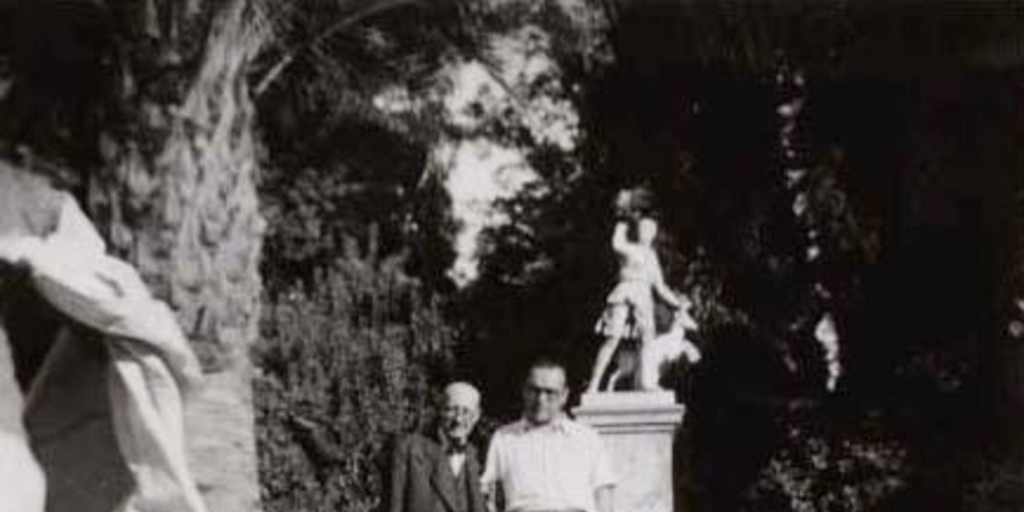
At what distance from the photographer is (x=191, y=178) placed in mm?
12562

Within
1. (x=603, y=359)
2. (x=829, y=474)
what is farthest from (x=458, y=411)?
(x=829, y=474)

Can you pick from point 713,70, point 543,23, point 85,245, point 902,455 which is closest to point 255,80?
point 543,23

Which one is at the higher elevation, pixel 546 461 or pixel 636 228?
pixel 636 228

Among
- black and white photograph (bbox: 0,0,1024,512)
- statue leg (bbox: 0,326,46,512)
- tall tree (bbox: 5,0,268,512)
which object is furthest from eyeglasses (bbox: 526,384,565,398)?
black and white photograph (bbox: 0,0,1024,512)

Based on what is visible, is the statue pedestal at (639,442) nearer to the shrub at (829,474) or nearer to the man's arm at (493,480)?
the shrub at (829,474)

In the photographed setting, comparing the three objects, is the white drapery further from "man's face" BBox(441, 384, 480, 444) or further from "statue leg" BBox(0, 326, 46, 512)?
"man's face" BBox(441, 384, 480, 444)

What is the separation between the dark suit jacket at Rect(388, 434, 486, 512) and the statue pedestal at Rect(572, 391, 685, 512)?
24.3 feet

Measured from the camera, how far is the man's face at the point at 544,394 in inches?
302

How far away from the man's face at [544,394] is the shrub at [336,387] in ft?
32.5

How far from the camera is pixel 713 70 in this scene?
19547 mm

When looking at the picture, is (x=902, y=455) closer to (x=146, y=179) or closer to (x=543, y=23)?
→ (x=543, y=23)

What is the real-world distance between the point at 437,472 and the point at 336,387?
11.0 meters

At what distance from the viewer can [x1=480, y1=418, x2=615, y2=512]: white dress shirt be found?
26.0 feet

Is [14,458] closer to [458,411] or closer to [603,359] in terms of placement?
[458,411]
